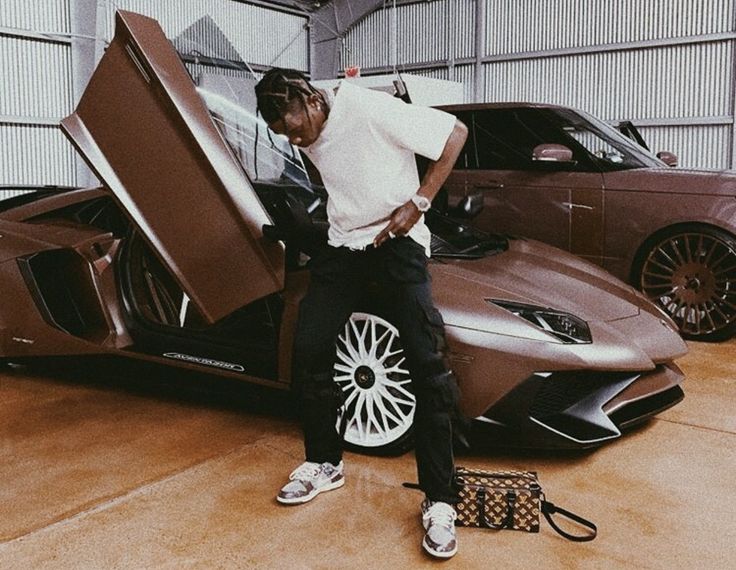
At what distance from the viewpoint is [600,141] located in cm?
546

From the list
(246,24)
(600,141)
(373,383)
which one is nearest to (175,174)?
(373,383)

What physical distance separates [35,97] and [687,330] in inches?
319

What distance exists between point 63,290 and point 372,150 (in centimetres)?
211

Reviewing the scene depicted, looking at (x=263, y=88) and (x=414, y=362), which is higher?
(x=263, y=88)

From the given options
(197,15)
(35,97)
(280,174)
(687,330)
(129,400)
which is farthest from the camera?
(197,15)

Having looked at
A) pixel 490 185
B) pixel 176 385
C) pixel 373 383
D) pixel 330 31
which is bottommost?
pixel 176 385

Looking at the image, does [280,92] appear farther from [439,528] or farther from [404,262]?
[439,528]

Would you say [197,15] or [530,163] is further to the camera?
[197,15]

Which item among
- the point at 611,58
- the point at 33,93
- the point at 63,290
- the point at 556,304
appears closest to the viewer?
the point at 556,304

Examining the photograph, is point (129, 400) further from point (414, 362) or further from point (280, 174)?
point (414, 362)

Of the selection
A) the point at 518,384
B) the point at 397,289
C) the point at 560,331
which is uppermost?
the point at 397,289

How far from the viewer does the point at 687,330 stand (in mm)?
5062

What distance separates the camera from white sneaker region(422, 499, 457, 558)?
2141mm

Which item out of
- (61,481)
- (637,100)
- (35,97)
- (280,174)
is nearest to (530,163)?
(280,174)
